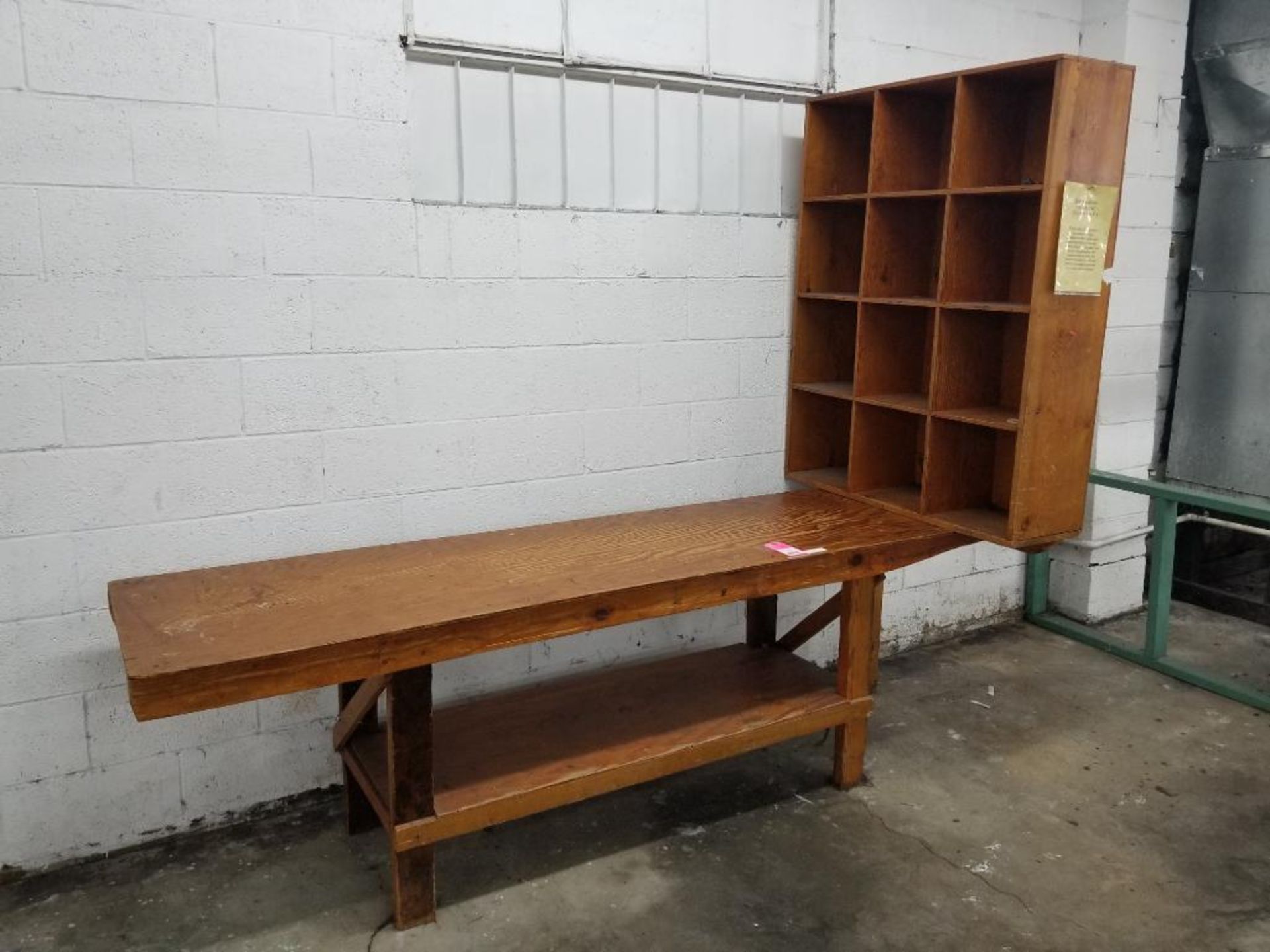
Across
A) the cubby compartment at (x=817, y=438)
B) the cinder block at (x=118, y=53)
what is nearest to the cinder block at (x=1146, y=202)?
the cubby compartment at (x=817, y=438)

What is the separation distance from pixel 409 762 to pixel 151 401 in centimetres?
107

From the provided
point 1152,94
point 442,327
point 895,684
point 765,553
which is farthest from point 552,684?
point 1152,94

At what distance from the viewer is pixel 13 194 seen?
222 cm

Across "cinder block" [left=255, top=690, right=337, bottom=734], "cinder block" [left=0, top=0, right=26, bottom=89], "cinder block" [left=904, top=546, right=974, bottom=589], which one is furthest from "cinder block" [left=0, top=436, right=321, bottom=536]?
"cinder block" [left=904, top=546, right=974, bottom=589]

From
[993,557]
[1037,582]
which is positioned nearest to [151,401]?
[993,557]

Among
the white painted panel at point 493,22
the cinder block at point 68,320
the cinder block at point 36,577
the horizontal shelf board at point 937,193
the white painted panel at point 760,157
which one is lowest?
the cinder block at point 36,577

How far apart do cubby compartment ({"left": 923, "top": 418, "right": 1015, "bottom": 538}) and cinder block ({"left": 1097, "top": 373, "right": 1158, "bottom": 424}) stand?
111 centimetres

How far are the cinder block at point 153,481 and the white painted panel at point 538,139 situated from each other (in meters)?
0.92

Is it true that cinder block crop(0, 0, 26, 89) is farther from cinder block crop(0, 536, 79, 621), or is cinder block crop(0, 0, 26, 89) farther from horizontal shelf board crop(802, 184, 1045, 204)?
horizontal shelf board crop(802, 184, 1045, 204)

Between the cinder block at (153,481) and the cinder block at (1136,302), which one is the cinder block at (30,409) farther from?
the cinder block at (1136,302)

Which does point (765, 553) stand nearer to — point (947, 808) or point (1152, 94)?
point (947, 808)

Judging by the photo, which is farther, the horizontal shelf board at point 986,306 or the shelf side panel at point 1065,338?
the horizontal shelf board at point 986,306

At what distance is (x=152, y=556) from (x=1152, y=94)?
12.3 ft

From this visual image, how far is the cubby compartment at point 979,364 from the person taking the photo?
284cm
